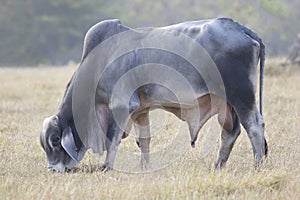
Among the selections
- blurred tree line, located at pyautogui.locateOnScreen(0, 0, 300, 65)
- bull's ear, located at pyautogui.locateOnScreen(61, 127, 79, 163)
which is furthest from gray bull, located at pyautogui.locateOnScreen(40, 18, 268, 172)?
blurred tree line, located at pyautogui.locateOnScreen(0, 0, 300, 65)

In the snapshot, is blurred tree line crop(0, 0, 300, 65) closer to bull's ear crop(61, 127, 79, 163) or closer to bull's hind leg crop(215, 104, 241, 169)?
bull's hind leg crop(215, 104, 241, 169)

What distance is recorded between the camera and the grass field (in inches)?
193

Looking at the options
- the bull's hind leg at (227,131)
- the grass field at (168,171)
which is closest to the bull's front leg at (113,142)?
the grass field at (168,171)

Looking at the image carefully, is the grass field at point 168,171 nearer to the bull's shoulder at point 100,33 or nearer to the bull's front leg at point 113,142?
the bull's front leg at point 113,142

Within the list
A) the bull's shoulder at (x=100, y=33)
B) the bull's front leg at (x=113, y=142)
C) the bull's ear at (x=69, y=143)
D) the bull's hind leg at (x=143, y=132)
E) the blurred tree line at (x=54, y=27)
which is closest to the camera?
the bull's ear at (x=69, y=143)

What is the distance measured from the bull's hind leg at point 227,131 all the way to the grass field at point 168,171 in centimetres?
12

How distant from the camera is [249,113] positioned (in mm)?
5891

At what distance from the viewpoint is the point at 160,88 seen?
20.0ft

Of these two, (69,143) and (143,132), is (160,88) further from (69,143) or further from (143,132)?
(69,143)

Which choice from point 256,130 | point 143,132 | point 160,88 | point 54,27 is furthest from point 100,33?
point 54,27

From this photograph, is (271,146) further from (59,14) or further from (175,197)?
(59,14)

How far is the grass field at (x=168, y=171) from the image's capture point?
490cm

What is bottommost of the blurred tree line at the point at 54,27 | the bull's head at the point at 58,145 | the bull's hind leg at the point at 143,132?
the blurred tree line at the point at 54,27

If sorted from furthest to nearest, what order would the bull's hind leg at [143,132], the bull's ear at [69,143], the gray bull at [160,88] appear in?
the bull's hind leg at [143,132] < the bull's ear at [69,143] < the gray bull at [160,88]
